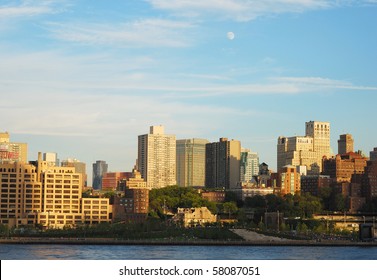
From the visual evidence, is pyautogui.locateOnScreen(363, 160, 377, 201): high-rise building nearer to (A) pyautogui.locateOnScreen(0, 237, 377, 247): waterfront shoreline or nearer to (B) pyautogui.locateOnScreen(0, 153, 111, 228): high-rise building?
(B) pyautogui.locateOnScreen(0, 153, 111, 228): high-rise building

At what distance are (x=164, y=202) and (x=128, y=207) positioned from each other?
9671 millimetres

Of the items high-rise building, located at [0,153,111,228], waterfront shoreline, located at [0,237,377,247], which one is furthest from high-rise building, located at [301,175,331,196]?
waterfront shoreline, located at [0,237,377,247]

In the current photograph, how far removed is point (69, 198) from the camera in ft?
486

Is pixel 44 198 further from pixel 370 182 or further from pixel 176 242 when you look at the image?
pixel 370 182

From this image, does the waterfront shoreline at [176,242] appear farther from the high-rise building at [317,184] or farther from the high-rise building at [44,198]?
the high-rise building at [317,184]

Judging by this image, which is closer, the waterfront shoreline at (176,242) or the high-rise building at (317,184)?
the waterfront shoreline at (176,242)

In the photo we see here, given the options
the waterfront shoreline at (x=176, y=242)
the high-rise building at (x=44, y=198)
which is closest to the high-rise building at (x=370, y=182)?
the high-rise building at (x=44, y=198)

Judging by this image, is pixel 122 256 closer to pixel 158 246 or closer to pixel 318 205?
pixel 158 246

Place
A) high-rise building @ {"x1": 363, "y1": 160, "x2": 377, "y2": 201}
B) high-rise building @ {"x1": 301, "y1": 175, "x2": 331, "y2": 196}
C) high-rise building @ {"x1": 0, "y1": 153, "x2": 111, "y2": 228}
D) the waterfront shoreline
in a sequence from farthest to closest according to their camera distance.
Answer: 1. high-rise building @ {"x1": 301, "y1": 175, "x2": 331, "y2": 196}
2. high-rise building @ {"x1": 363, "y1": 160, "x2": 377, "y2": 201}
3. high-rise building @ {"x1": 0, "y1": 153, "x2": 111, "y2": 228}
4. the waterfront shoreline

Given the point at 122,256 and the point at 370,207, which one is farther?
the point at 370,207

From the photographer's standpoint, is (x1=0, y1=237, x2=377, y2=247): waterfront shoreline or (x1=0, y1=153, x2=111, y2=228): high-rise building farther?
(x1=0, y1=153, x2=111, y2=228): high-rise building

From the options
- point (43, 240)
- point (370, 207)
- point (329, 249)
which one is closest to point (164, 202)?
point (370, 207)

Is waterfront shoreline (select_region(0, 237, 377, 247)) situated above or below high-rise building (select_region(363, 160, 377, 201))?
below

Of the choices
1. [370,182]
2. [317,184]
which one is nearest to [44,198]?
[370,182]
